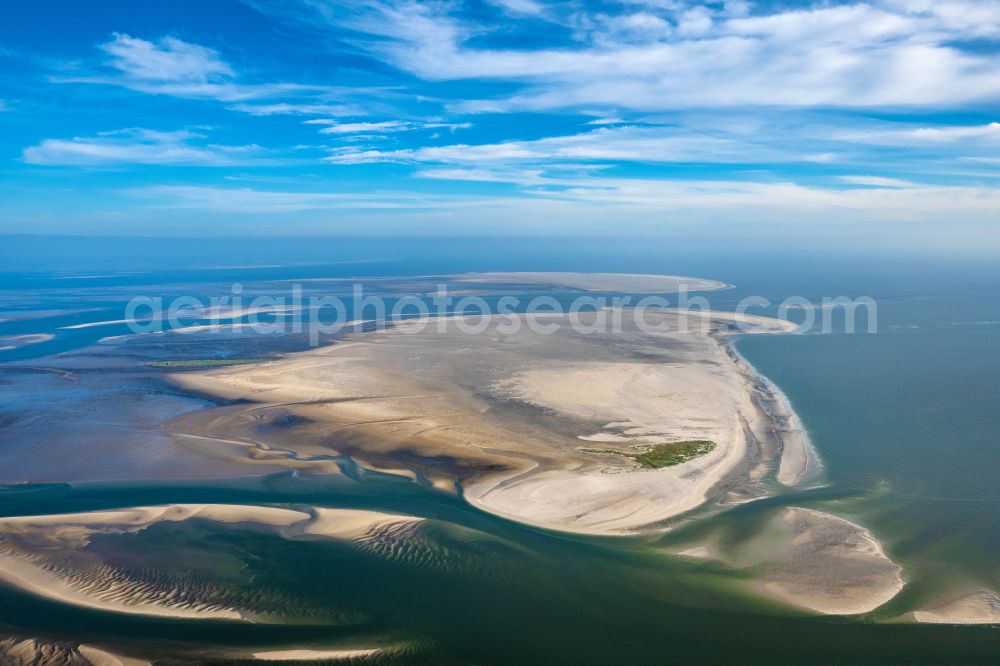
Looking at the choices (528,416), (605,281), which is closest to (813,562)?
(528,416)

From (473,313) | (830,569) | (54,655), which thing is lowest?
(54,655)

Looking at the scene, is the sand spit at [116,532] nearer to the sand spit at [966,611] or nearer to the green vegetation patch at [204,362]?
the sand spit at [966,611]

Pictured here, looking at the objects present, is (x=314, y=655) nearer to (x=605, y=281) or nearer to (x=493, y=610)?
(x=493, y=610)

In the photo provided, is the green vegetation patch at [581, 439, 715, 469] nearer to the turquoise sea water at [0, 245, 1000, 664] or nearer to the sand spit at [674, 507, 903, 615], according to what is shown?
the turquoise sea water at [0, 245, 1000, 664]

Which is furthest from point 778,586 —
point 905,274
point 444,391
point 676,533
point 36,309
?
point 905,274

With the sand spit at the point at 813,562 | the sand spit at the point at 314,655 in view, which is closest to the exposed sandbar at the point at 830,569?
the sand spit at the point at 813,562

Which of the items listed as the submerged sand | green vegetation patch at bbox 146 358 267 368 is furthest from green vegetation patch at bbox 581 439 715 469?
green vegetation patch at bbox 146 358 267 368

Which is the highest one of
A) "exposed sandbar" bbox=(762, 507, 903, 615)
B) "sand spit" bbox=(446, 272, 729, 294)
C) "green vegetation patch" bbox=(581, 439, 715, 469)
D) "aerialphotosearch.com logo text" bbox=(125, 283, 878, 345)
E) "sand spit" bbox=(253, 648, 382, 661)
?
"sand spit" bbox=(446, 272, 729, 294)
